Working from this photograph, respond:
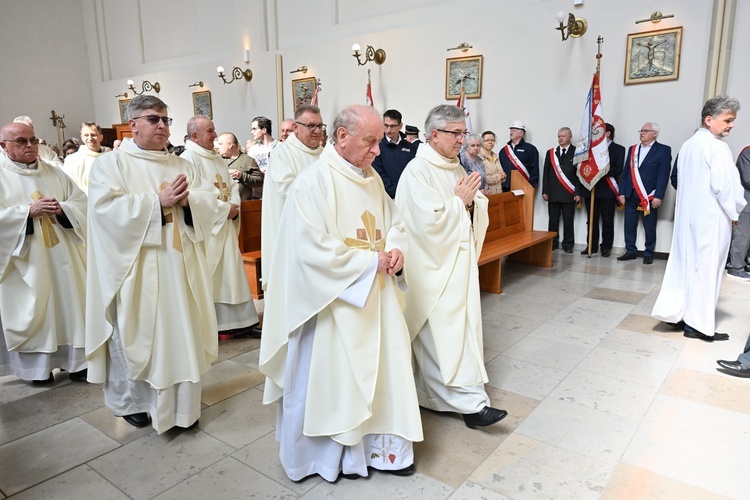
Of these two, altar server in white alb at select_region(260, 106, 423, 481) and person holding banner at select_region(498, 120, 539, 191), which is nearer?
altar server in white alb at select_region(260, 106, 423, 481)

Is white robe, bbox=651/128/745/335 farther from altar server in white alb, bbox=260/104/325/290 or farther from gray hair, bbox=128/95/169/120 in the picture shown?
gray hair, bbox=128/95/169/120

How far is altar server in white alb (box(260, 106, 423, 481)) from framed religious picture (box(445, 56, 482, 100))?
7.25 m

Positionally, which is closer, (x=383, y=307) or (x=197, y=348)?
(x=383, y=307)

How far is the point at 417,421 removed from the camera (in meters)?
2.45

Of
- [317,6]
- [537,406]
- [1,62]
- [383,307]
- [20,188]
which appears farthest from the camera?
[1,62]

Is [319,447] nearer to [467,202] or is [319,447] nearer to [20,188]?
[467,202]

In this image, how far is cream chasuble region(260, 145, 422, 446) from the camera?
89.9 inches

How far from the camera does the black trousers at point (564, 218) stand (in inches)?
331

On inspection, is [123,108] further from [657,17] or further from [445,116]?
[445,116]

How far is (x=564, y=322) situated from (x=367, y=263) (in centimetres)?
325

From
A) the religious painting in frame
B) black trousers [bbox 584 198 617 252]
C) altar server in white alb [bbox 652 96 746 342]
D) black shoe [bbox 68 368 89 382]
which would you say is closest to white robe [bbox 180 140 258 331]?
black shoe [bbox 68 368 89 382]

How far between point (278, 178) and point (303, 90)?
7.82m

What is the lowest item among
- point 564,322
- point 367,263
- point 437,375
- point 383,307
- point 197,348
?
point 564,322

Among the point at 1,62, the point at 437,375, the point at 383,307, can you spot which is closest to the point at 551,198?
the point at 437,375
